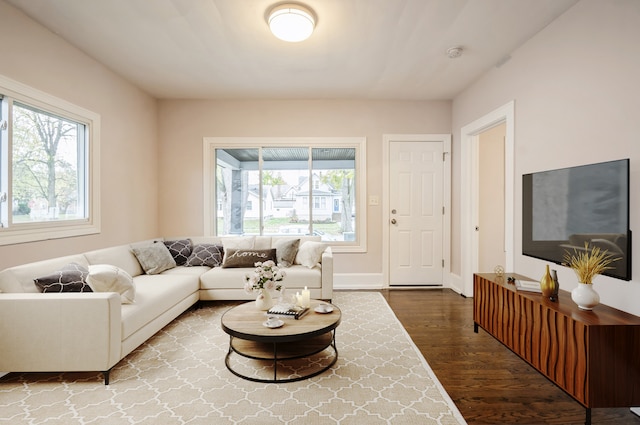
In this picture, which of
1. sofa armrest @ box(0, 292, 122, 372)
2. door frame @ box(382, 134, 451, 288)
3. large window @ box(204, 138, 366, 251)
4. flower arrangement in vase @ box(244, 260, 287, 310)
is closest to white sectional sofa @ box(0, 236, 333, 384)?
sofa armrest @ box(0, 292, 122, 372)

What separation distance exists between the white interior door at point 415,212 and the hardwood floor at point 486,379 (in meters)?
1.21

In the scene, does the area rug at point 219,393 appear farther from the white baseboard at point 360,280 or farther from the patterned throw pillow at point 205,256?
the white baseboard at point 360,280

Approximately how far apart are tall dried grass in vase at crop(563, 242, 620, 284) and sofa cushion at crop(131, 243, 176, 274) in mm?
3820

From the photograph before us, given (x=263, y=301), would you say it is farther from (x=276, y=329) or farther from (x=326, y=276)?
(x=326, y=276)

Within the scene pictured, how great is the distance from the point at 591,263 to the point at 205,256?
375 cm

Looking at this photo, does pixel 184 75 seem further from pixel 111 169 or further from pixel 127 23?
pixel 111 169

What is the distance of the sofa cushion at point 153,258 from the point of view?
3.57m

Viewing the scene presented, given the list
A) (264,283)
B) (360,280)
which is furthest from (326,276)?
(264,283)

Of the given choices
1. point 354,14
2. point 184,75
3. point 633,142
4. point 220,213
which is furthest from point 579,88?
point 220,213

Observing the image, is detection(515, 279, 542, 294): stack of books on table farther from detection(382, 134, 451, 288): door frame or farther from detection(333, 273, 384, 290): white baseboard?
detection(333, 273, 384, 290): white baseboard

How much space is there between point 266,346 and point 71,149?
111 inches

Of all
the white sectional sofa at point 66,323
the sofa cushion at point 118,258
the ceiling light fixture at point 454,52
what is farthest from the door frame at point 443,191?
the sofa cushion at point 118,258

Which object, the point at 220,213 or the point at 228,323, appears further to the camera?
the point at 220,213

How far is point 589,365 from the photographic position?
172 centimetres
